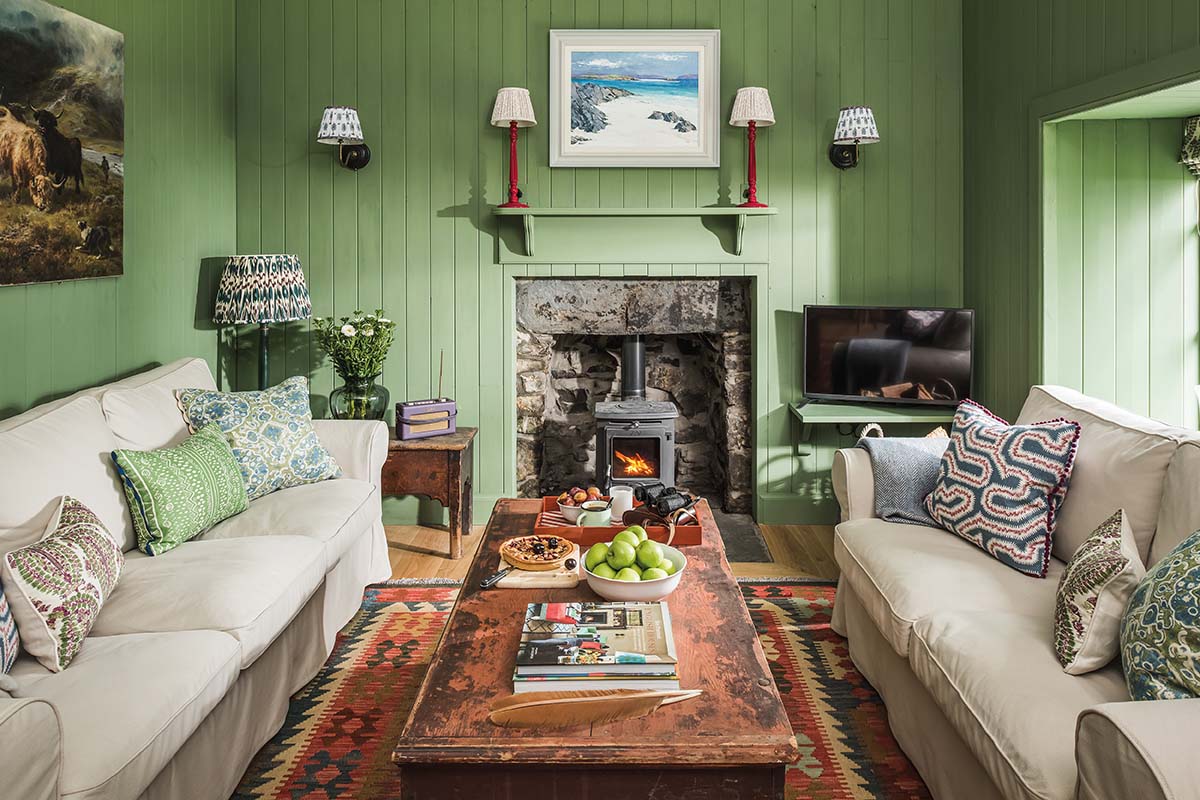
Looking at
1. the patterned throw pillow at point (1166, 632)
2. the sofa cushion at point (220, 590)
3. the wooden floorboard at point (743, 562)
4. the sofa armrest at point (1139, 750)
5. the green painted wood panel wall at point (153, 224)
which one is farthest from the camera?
the wooden floorboard at point (743, 562)

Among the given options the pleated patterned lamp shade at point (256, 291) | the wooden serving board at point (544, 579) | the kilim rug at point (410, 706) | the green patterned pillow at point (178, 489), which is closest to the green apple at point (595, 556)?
the wooden serving board at point (544, 579)

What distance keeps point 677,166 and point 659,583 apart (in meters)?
2.80

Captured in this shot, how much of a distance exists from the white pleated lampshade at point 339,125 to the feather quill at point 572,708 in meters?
3.29

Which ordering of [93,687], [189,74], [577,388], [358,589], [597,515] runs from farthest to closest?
1. [577,388]
2. [189,74]
3. [358,589]
4. [597,515]
5. [93,687]

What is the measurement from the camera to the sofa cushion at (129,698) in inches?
70.5

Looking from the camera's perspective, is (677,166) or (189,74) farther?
(677,166)

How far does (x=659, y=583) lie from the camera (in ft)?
7.99

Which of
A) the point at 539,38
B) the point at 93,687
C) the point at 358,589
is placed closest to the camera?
the point at 93,687

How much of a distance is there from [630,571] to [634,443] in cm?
239

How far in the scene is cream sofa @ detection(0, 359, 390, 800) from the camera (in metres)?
1.81

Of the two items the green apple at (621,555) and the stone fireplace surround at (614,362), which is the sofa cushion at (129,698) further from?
the stone fireplace surround at (614,362)

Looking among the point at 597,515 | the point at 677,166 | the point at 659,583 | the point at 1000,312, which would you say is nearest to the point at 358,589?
the point at 597,515

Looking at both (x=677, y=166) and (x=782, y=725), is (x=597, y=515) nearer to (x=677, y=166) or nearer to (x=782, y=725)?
(x=782, y=725)

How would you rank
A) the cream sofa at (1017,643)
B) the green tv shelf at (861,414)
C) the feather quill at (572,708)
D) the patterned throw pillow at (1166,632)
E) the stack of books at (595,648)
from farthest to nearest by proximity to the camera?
the green tv shelf at (861,414)
the stack of books at (595,648)
the feather quill at (572,708)
the patterned throw pillow at (1166,632)
the cream sofa at (1017,643)
